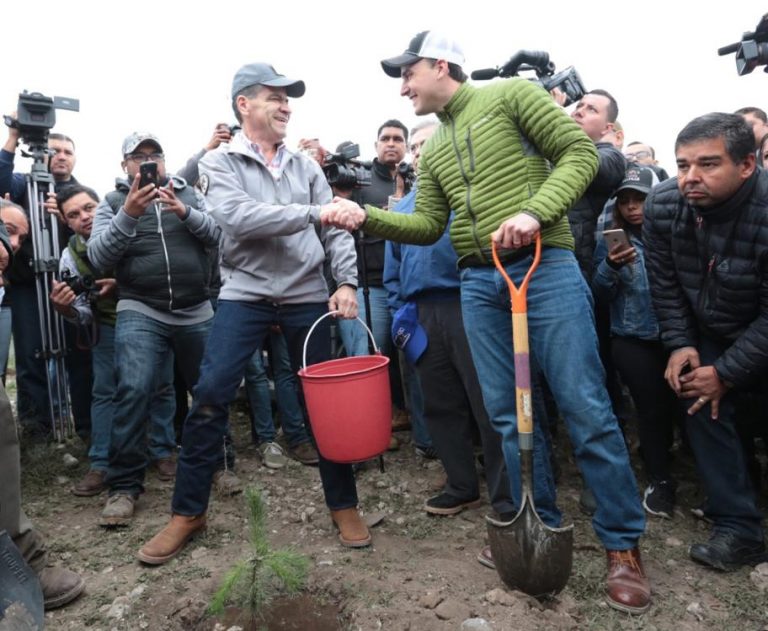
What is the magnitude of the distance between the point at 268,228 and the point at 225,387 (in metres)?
0.77

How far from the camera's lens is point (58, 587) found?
266 centimetres

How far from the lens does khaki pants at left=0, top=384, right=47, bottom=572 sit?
2.45 metres

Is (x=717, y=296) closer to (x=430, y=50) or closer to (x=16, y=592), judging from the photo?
(x=430, y=50)

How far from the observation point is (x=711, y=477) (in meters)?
2.90

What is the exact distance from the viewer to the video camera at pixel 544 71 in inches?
151

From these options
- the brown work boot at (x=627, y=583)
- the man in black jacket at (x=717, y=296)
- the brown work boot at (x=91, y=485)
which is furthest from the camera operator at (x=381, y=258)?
the brown work boot at (x=627, y=583)

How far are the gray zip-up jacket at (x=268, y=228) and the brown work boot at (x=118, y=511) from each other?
1.40 meters

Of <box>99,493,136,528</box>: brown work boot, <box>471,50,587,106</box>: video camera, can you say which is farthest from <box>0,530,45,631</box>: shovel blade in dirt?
<box>471,50,587,106</box>: video camera

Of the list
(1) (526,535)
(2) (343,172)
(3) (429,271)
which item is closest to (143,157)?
(2) (343,172)

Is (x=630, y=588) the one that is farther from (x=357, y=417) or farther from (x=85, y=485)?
(x=85, y=485)

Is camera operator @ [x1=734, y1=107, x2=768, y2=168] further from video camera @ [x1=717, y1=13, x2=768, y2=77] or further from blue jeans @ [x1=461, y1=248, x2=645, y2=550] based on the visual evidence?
blue jeans @ [x1=461, y1=248, x2=645, y2=550]

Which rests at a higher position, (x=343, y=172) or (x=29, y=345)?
(x=343, y=172)

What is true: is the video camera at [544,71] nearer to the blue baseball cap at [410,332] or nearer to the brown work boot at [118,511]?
the blue baseball cap at [410,332]

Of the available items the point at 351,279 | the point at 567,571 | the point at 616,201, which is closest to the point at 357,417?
the point at 351,279
